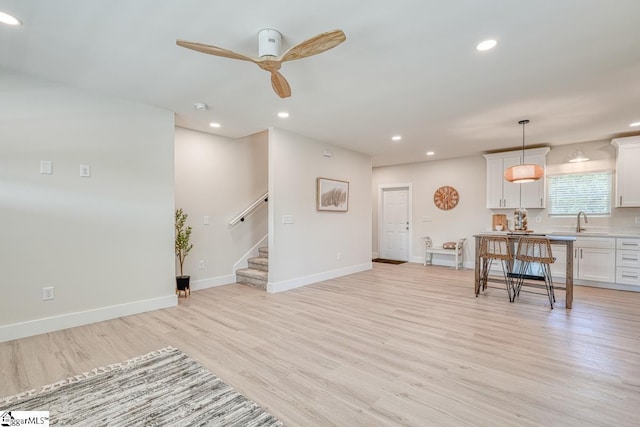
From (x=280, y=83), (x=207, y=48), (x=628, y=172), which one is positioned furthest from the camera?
(x=628, y=172)

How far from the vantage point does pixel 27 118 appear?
290 centimetres

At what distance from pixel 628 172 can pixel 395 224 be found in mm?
4472

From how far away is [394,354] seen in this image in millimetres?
2535

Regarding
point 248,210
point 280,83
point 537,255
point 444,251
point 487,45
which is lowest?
point 444,251

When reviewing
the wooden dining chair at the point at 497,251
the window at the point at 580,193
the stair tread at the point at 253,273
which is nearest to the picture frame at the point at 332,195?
the stair tread at the point at 253,273

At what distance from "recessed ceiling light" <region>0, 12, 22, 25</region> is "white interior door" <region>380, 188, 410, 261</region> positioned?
23.9ft

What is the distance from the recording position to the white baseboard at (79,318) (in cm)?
281

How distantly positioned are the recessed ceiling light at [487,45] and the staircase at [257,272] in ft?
13.2

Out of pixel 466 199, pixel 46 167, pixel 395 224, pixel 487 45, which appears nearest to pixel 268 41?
pixel 487 45

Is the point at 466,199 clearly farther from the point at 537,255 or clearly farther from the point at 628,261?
the point at 537,255

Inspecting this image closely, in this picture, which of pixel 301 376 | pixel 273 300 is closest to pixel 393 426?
pixel 301 376

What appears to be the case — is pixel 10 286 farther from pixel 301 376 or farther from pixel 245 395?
pixel 301 376

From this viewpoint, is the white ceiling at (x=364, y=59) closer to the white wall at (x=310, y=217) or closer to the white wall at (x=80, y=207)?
the white wall at (x=80, y=207)

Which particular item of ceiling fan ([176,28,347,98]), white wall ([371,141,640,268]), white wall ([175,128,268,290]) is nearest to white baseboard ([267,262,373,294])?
white wall ([175,128,268,290])
